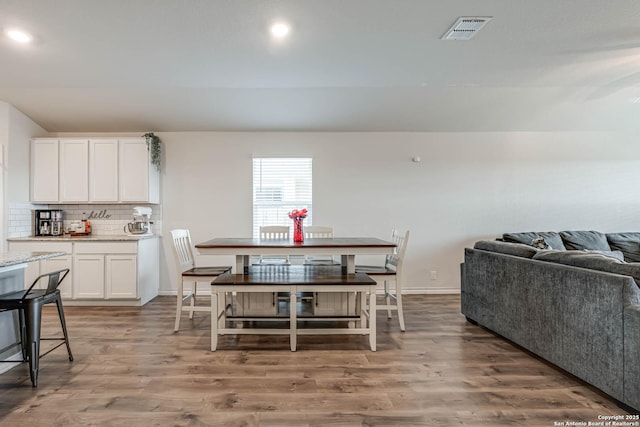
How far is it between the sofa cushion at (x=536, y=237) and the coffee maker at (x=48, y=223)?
613cm

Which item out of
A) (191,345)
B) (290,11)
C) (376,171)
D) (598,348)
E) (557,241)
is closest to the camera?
(598,348)

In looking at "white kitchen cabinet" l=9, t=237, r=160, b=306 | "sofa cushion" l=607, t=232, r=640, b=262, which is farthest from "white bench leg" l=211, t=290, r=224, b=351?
"sofa cushion" l=607, t=232, r=640, b=262

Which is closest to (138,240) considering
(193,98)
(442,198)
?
(193,98)

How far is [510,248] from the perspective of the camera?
3254 mm

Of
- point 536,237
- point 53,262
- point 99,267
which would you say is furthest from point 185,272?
point 536,237

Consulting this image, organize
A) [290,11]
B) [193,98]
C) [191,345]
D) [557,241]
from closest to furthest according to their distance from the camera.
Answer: [290,11] → [191,345] → [193,98] → [557,241]

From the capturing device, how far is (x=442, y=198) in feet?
17.3

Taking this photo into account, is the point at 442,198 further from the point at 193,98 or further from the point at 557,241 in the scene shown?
the point at 193,98

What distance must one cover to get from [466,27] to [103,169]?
15.1ft

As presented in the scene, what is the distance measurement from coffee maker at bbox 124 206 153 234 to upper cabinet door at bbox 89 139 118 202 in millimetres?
355

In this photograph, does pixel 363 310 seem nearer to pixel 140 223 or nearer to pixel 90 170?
pixel 140 223

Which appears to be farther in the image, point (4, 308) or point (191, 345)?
point (191, 345)

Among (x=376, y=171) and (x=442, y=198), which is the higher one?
(x=376, y=171)

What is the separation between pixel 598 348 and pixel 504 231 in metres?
3.27
